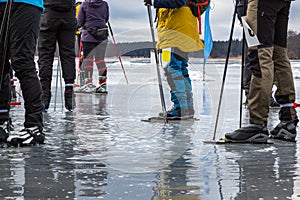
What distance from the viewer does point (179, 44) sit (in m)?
7.10

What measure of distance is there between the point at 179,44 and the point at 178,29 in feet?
0.54

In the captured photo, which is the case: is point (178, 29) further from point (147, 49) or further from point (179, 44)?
point (147, 49)

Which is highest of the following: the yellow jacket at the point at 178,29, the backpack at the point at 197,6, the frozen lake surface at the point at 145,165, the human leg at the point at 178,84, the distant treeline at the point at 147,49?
the backpack at the point at 197,6

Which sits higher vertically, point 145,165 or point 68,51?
point 68,51

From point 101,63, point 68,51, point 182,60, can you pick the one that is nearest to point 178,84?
point 182,60

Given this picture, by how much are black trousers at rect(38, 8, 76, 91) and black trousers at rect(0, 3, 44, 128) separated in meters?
2.91

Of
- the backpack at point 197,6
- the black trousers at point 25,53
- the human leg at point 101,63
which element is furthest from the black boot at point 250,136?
the human leg at point 101,63

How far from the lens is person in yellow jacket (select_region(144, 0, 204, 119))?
279 inches

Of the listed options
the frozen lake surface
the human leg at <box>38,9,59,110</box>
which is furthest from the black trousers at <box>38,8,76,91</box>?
the frozen lake surface

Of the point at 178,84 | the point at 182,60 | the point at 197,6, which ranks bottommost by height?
the point at 178,84

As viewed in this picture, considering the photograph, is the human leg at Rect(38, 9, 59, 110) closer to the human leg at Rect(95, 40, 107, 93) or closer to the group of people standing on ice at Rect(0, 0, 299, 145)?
the group of people standing on ice at Rect(0, 0, 299, 145)

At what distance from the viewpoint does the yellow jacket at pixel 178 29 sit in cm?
709

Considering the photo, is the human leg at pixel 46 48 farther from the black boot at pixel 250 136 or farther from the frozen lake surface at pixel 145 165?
the black boot at pixel 250 136

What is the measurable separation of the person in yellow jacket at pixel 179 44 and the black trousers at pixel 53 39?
4.61 feet
